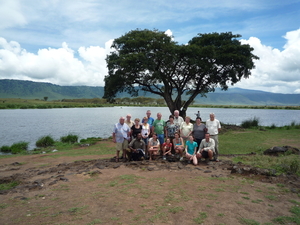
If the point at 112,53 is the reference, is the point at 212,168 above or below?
below

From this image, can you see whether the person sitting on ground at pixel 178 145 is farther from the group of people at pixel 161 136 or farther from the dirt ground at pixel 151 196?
the dirt ground at pixel 151 196

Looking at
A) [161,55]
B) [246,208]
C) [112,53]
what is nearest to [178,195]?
[246,208]

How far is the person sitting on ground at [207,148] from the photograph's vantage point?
29.2ft

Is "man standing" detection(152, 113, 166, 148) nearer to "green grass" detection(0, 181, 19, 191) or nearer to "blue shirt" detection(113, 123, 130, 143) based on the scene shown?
"blue shirt" detection(113, 123, 130, 143)

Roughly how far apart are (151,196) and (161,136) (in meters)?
4.18

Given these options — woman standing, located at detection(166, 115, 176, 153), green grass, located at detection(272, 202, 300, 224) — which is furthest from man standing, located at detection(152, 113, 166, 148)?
green grass, located at detection(272, 202, 300, 224)

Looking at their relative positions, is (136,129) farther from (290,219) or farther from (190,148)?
(290,219)

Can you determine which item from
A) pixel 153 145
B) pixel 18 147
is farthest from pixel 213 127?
pixel 18 147

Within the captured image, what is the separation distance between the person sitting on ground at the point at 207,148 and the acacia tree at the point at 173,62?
1368 cm

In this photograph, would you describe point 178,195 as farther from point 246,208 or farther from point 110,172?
point 110,172

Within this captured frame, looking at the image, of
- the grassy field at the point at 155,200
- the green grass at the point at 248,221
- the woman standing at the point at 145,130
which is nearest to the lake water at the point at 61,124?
the woman standing at the point at 145,130

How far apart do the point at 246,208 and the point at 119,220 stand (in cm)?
278

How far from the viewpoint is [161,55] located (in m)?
22.9

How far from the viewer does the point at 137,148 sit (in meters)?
9.57
